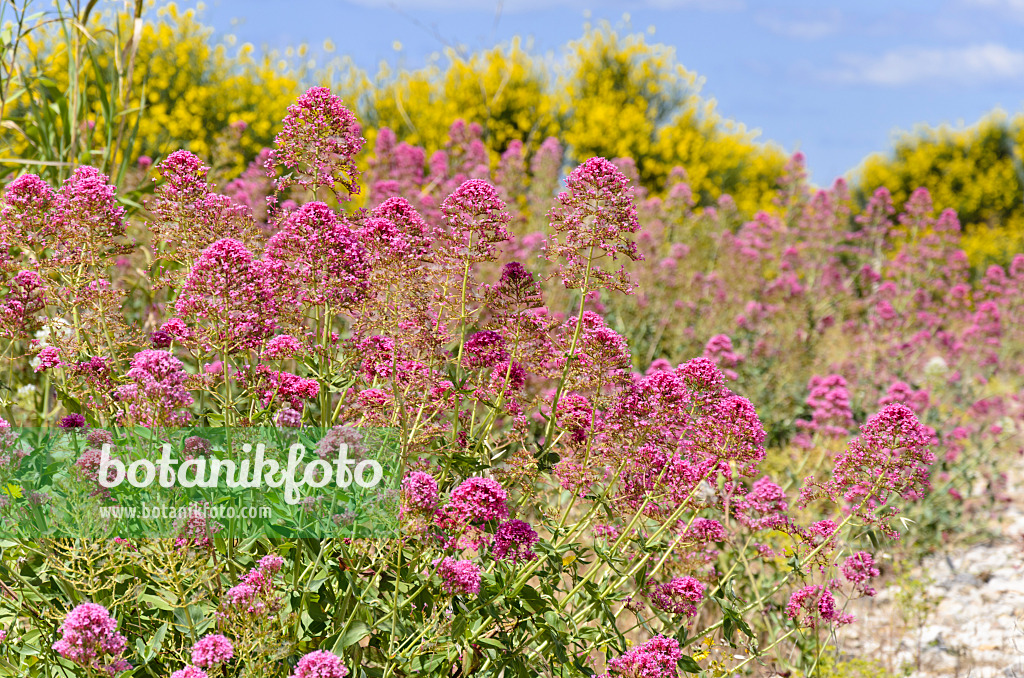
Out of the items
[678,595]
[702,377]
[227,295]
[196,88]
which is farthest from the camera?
[196,88]

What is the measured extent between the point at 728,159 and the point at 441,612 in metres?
17.2

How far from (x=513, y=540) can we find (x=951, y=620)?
15.4 feet

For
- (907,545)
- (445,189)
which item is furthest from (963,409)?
(445,189)

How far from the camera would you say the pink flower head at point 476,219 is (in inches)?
112

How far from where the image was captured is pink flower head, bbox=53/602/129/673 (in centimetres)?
226

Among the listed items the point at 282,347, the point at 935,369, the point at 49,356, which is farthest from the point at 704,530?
the point at 935,369

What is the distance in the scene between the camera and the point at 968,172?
21031mm

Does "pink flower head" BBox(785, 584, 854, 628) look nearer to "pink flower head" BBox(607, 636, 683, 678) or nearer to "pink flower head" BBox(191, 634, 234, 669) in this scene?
"pink flower head" BBox(607, 636, 683, 678)

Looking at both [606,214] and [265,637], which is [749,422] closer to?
[606,214]

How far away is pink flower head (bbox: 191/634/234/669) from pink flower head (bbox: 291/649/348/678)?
22 centimetres

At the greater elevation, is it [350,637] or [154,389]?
[154,389]

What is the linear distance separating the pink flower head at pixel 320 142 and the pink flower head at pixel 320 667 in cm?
147

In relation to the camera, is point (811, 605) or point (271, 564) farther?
point (811, 605)

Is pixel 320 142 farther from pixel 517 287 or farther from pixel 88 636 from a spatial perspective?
pixel 88 636
